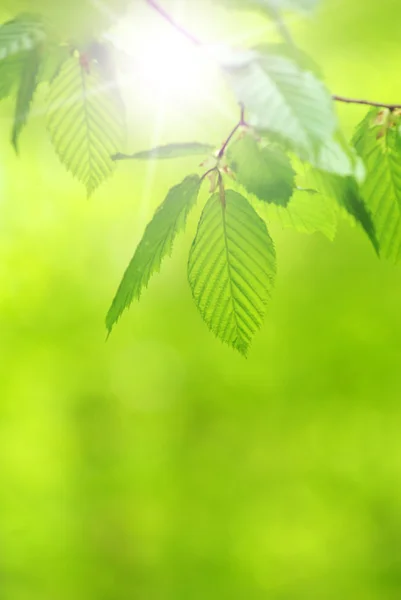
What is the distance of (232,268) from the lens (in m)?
0.48

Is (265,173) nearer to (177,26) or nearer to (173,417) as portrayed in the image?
(177,26)

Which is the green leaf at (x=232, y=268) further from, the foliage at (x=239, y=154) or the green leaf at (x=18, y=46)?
the green leaf at (x=18, y=46)

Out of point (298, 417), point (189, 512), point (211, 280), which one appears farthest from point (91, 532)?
point (211, 280)

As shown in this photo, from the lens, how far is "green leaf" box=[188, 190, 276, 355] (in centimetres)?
46

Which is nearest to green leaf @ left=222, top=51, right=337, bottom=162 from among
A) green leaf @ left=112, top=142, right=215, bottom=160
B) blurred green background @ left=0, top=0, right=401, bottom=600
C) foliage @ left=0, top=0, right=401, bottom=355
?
foliage @ left=0, top=0, right=401, bottom=355

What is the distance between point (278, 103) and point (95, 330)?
161 inches

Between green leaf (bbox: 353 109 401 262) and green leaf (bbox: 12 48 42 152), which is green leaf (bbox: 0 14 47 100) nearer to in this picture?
green leaf (bbox: 12 48 42 152)

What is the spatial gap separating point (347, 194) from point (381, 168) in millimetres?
101

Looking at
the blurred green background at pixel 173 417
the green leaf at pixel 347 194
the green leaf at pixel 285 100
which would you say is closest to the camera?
the green leaf at pixel 285 100

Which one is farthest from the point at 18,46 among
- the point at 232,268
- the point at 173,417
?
the point at 173,417

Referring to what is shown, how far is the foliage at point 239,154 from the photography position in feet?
1.16

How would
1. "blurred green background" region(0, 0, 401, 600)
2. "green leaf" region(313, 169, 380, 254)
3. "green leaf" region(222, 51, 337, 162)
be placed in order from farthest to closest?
1. "blurred green background" region(0, 0, 401, 600)
2. "green leaf" region(313, 169, 380, 254)
3. "green leaf" region(222, 51, 337, 162)

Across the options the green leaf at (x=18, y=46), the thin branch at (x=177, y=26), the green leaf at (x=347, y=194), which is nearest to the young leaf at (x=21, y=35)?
the green leaf at (x=18, y=46)

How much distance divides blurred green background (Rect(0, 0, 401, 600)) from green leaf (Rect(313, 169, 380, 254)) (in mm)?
3619
